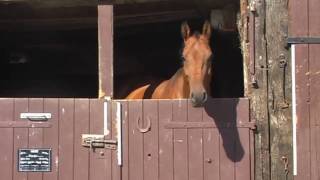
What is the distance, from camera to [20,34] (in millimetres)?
9000

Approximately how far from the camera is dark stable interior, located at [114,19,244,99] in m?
8.75

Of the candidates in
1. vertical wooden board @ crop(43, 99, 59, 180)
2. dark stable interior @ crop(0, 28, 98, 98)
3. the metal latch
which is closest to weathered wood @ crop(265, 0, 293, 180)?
the metal latch

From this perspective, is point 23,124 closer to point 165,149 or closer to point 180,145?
point 165,149

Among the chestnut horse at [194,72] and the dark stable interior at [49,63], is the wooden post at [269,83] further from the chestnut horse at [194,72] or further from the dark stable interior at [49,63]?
the dark stable interior at [49,63]

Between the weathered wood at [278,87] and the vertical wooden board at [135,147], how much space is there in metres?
1.29

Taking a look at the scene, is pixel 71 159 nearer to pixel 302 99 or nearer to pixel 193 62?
pixel 193 62

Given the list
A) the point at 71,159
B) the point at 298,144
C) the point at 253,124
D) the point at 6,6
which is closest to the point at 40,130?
the point at 71,159

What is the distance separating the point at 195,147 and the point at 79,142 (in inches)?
45.0

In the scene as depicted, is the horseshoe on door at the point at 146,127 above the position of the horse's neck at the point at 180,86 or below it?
below

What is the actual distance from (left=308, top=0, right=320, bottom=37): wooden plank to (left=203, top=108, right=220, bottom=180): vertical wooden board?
133 centimetres

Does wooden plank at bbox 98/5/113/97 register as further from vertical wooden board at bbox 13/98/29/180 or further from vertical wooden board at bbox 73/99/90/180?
vertical wooden board at bbox 13/98/29/180

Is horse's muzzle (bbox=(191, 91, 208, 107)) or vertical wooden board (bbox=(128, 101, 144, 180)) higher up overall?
horse's muzzle (bbox=(191, 91, 208, 107))

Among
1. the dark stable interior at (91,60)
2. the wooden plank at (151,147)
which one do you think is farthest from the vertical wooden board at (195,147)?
the dark stable interior at (91,60)

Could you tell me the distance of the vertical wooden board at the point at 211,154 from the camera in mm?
6562
